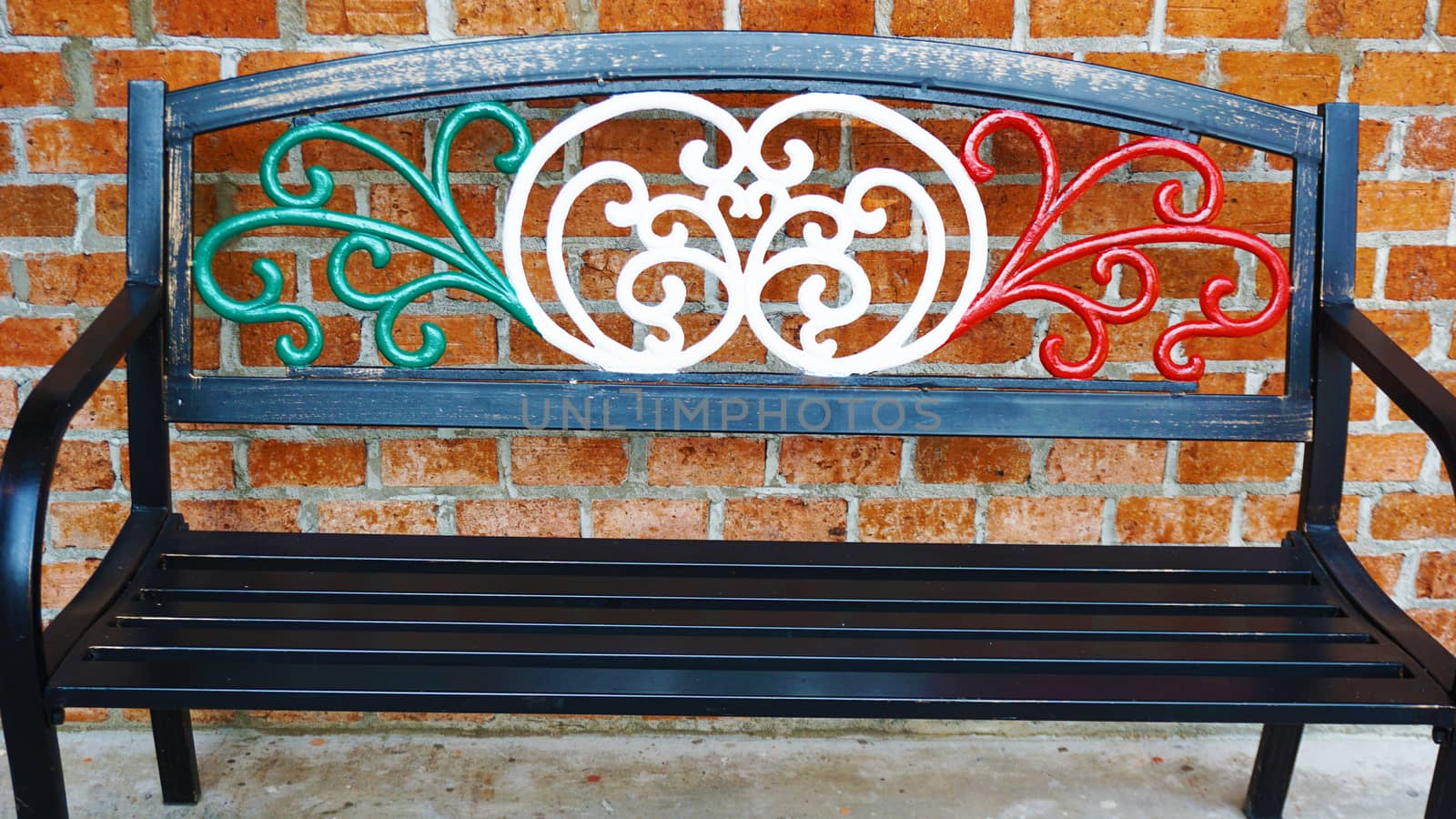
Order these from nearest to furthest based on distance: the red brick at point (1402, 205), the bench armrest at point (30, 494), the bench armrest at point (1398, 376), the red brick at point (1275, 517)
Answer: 1. the bench armrest at point (30, 494)
2. the bench armrest at point (1398, 376)
3. the red brick at point (1402, 205)
4. the red brick at point (1275, 517)

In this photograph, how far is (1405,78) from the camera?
55.2 inches

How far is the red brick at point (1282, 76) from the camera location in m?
1.39

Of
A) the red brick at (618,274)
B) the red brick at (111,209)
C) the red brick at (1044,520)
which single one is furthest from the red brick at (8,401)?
the red brick at (1044,520)

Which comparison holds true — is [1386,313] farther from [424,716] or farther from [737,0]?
[424,716]

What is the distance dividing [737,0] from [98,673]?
1.04 meters

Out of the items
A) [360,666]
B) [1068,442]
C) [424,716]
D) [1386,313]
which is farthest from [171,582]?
[1386,313]

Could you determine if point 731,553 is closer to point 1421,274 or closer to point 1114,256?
point 1114,256

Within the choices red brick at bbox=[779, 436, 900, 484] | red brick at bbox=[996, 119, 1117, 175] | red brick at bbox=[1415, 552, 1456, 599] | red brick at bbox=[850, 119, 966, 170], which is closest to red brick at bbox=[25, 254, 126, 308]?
red brick at bbox=[850, 119, 966, 170]

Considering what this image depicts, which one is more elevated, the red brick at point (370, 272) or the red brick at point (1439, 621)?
the red brick at point (370, 272)

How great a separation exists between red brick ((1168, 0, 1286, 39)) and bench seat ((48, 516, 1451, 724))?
67cm

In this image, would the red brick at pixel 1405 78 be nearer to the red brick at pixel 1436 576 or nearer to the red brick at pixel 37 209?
the red brick at pixel 1436 576

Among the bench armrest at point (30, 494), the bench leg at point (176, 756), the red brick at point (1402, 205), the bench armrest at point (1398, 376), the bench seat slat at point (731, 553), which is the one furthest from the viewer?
the red brick at point (1402, 205)

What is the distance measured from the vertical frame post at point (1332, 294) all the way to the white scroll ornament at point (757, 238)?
0.40 metres

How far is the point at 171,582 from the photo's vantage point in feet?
3.61
